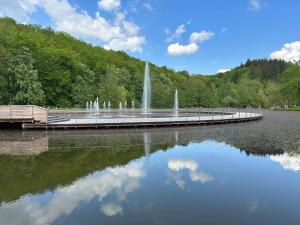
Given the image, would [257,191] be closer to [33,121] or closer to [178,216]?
[178,216]

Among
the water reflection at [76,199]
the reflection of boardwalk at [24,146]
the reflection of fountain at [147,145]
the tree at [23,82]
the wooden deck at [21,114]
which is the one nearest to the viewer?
the water reflection at [76,199]

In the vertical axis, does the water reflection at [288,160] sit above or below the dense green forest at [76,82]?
below

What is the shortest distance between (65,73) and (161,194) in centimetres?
6344

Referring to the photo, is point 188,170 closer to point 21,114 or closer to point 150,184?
point 150,184

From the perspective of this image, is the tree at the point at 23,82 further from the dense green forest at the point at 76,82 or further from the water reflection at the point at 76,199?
the water reflection at the point at 76,199

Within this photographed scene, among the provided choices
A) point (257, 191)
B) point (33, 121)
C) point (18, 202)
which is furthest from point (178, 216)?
point (33, 121)

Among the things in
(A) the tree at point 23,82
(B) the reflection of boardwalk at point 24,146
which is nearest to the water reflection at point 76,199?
(B) the reflection of boardwalk at point 24,146

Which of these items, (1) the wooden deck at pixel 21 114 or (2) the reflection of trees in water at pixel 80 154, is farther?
(1) the wooden deck at pixel 21 114

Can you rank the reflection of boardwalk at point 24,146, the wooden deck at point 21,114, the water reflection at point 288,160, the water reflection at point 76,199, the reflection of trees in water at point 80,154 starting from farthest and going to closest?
the wooden deck at point 21,114, the reflection of boardwalk at point 24,146, the water reflection at point 288,160, the reflection of trees in water at point 80,154, the water reflection at point 76,199

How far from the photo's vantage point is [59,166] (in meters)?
15.3

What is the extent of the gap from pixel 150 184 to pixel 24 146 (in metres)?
12.3

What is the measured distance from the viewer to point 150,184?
12273 mm

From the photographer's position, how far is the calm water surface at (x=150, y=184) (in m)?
9.16

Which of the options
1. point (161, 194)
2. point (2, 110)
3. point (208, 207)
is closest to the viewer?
point (208, 207)
